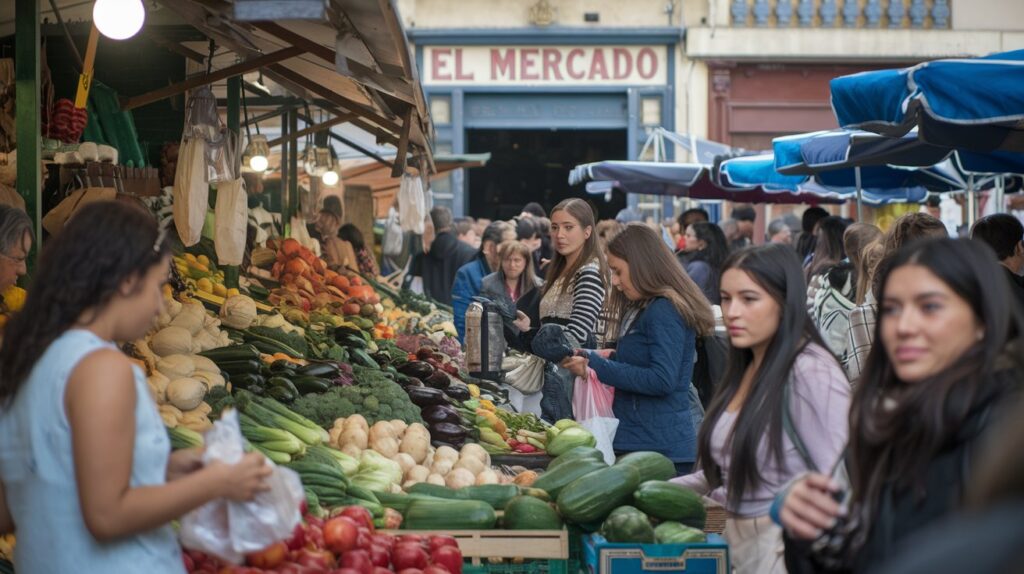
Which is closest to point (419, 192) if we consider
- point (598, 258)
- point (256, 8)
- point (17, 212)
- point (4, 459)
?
point (598, 258)

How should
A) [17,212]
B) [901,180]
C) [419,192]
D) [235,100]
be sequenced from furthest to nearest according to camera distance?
[901,180], [419,192], [235,100], [17,212]

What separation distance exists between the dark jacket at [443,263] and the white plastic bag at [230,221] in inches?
238

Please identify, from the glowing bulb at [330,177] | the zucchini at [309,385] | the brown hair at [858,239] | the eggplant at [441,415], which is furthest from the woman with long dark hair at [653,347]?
the glowing bulb at [330,177]

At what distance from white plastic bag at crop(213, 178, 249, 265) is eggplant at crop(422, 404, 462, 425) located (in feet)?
5.74

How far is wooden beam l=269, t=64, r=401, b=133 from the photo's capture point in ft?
25.7

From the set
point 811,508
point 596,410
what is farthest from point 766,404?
point 596,410

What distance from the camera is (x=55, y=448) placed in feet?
8.54

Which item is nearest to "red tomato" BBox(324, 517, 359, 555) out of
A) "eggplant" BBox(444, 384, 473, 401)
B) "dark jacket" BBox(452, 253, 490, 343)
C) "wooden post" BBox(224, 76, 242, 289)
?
"eggplant" BBox(444, 384, 473, 401)

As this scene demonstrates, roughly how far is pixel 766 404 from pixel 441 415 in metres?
3.40

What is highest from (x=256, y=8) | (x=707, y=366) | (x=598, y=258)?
(x=256, y=8)

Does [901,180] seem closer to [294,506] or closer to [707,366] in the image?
[707,366]

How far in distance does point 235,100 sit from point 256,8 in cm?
A: 616

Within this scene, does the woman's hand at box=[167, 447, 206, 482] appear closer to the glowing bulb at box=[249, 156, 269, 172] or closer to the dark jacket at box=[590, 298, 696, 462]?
the dark jacket at box=[590, 298, 696, 462]

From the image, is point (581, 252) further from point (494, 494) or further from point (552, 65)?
point (552, 65)
